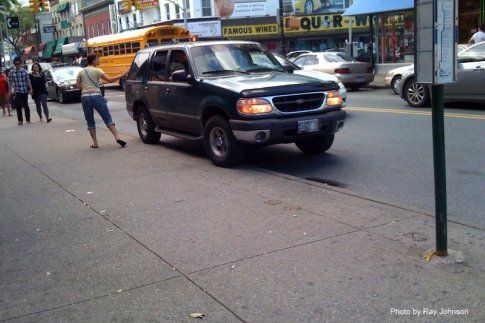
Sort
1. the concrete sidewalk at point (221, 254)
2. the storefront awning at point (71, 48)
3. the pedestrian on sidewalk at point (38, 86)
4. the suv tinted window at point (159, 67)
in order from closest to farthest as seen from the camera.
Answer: the concrete sidewalk at point (221, 254) → the suv tinted window at point (159, 67) → the pedestrian on sidewalk at point (38, 86) → the storefront awning at point (71, 48)

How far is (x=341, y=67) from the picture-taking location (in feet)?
67.1

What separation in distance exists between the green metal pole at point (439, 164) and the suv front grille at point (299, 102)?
12.8 feet

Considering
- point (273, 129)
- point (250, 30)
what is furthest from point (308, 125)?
point (250, 30)

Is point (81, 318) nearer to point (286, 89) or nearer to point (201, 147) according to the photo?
point (286, 89)

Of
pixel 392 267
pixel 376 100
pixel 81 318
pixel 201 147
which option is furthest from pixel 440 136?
pixel 376 100

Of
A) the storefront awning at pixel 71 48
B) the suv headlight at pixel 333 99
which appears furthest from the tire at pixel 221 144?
the storefront awning at pixel 71 48

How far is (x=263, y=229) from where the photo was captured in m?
5.66

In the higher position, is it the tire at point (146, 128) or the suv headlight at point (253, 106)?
the suv headlight at point (253, 106)

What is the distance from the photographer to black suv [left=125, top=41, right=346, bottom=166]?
8.17m

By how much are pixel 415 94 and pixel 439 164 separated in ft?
34.4

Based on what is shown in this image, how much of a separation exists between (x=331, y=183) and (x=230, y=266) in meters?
3.30

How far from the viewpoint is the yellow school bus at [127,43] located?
97.4 feet

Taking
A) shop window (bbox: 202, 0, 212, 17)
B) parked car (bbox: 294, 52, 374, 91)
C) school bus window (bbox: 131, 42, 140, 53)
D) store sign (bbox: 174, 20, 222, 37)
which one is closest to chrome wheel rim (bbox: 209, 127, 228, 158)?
parked car (bbox: 294, 52, 374, 91)

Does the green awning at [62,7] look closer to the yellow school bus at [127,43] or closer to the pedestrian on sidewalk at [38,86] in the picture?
the yellow school bus at [127,43]
